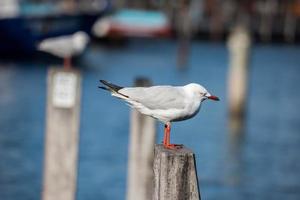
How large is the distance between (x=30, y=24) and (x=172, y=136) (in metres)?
19.9

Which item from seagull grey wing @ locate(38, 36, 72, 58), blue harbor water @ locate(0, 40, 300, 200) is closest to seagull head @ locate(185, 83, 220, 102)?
seagull grey wing @ locate(38, 36, 72, 58)

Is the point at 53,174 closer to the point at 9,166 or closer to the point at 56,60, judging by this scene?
the point at 9,166

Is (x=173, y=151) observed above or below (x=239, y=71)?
below

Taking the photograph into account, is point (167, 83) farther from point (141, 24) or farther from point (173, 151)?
point (173, 151)

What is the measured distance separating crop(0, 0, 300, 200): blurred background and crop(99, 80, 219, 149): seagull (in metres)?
5.64

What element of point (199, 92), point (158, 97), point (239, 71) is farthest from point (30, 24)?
point (199, 92)

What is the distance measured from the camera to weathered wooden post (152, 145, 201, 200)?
4.57 m

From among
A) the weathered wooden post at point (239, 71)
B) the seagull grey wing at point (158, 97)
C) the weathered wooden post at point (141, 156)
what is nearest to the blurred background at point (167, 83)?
the weathered wooden post at point (239, 71)

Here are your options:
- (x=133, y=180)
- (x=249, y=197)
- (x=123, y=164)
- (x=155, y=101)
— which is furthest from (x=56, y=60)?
(x=155, y=101)

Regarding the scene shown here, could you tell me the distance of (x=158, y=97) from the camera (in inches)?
204

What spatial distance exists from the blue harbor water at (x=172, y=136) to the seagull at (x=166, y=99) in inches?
237

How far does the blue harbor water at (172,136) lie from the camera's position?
14.6 meters

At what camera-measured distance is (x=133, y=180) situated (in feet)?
25.2

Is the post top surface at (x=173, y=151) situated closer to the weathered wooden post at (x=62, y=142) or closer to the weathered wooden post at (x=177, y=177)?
the weathered wooden post at (x=177, y=177)
